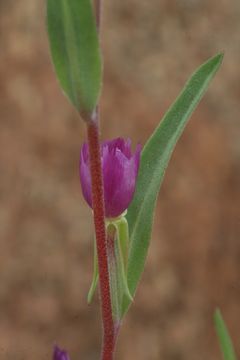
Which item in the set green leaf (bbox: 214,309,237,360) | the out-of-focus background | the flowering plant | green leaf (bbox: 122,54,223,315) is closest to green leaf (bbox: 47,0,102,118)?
the flowering plant

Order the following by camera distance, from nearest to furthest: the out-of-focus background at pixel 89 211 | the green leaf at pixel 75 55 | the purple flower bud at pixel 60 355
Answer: the green leaf at pixel 75 55 → the purple flower bud at pixel 60 355 → the out-of-focus background at pixel 89 211

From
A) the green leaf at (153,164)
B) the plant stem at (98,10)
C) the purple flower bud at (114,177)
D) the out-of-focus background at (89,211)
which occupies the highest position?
the plant stem at (98,10)

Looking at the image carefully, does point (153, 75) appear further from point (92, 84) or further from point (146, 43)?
point (92, 84)

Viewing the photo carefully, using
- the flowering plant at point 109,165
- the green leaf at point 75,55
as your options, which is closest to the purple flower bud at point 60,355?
the flowering plant at point 109,165

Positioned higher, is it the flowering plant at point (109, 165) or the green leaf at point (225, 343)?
the flowering plant at point (109, 165)

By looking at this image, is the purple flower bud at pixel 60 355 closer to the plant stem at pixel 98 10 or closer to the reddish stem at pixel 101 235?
the reddish stem at pixel 101 235

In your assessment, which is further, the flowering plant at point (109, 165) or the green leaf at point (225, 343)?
the green leaf at point (225, 343)
